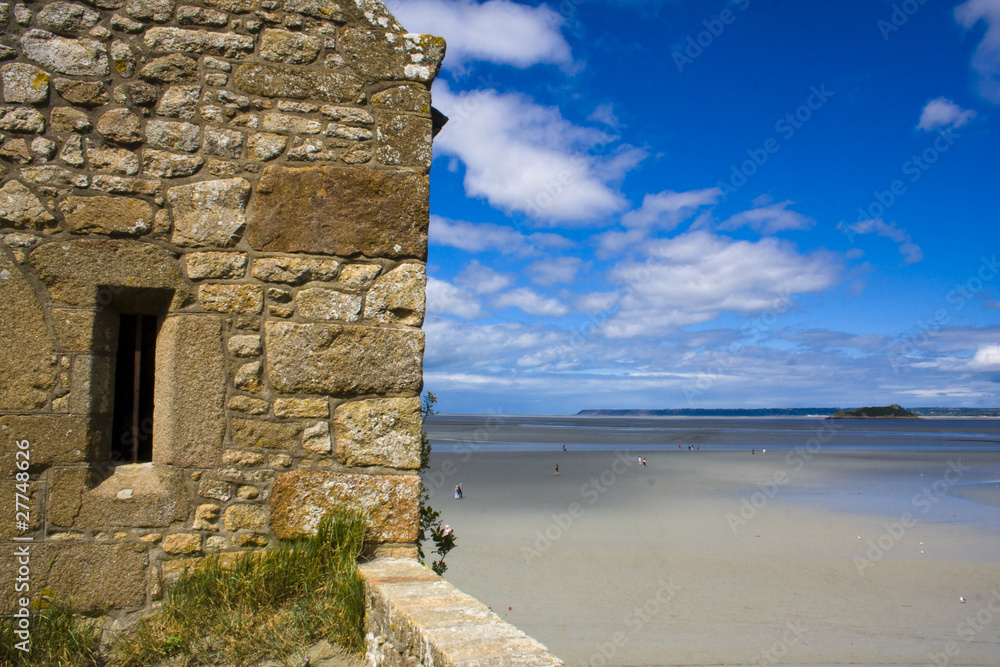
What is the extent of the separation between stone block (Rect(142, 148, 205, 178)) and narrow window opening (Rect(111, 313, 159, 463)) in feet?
2.31

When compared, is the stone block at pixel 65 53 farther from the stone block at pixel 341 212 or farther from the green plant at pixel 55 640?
the green plant at pixel 55 640

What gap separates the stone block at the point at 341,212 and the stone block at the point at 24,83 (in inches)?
40.0

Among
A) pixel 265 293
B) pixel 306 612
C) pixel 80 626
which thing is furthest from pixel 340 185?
pixel 80 626

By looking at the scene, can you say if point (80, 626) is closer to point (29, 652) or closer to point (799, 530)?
point (29, 652)

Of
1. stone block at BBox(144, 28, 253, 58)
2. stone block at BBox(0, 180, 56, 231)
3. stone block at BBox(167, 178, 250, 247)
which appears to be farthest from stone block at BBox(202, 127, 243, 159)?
stone block at BBox(0, 180, 56, 231)

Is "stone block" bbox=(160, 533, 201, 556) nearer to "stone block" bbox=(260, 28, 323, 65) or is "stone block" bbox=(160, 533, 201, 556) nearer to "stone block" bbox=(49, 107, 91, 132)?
"stone block" bbox=(49, 107, 91, 132)

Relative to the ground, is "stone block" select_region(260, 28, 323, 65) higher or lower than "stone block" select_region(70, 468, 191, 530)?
higher

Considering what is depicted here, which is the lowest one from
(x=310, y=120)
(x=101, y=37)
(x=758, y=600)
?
(x=758, y=600)

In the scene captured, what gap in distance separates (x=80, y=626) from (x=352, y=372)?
1593 mm

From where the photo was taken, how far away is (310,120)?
131 inches

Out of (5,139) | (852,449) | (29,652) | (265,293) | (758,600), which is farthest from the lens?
(852,449)

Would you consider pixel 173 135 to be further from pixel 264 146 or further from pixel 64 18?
pixel 64 18

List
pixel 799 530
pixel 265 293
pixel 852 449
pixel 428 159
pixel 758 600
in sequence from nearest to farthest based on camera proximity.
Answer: pixel 265 293
pixel 428 159
pixel 758 600
pixel 799 530
pixel 852 449

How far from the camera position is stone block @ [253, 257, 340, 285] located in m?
3.23
